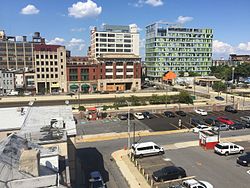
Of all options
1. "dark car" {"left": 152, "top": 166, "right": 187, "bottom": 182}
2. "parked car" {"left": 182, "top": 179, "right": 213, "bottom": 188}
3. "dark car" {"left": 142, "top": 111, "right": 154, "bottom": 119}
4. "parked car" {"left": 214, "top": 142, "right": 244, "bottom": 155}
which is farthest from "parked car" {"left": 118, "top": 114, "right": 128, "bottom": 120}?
"parked car" {"left": 182, "top": 179, "right": 213, "bottom": 188}

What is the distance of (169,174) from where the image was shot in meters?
24.9

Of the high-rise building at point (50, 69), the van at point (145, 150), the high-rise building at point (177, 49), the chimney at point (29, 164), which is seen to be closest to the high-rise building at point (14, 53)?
the high-rise building at point (50, 69)

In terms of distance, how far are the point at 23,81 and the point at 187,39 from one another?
305ft

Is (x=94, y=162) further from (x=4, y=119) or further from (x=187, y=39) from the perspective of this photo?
(x=187, y=39)

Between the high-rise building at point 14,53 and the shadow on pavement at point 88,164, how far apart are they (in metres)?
117

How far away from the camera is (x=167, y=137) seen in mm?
39812

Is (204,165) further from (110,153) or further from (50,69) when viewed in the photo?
(50,69)

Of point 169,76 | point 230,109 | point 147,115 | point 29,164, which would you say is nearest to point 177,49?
point 169,76

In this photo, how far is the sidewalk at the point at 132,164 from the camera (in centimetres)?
2500

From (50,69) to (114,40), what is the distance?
59122 millimetres

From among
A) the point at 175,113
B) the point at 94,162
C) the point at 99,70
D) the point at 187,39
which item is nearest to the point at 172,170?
the point at 94,162

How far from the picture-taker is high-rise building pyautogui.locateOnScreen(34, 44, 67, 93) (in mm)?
92875

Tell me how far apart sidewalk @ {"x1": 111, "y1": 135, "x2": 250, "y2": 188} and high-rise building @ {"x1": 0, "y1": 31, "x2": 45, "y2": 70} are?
12075cm

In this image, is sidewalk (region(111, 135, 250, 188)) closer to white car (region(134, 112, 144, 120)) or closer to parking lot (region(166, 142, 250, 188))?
parking lot (region(166, 142, 250, 188))
